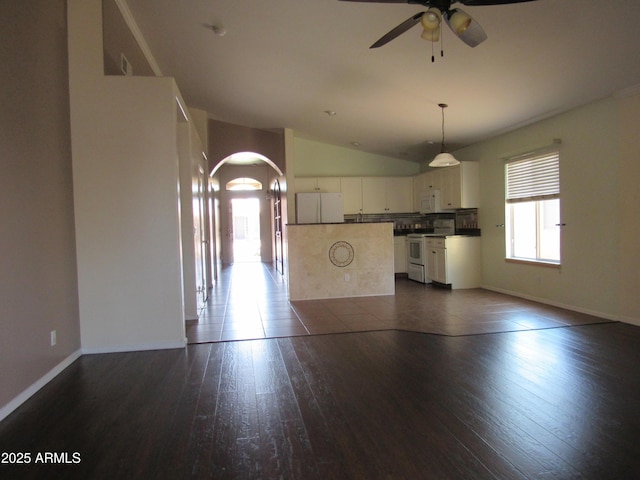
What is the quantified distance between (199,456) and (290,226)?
4316 millimetres

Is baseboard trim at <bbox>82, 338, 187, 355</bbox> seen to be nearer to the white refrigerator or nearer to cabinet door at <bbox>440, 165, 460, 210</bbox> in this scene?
the white refrigerator

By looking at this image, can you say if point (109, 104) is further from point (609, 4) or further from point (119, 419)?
point (609, 4)

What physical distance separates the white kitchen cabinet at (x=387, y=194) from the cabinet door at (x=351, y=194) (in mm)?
90

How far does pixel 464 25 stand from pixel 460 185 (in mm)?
4564

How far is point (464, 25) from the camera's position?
2494 millimetres

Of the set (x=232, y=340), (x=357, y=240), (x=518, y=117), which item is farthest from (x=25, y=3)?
(x=518, y=117)

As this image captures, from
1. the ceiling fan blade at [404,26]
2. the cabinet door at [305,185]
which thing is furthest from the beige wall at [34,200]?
the cabinet door at [305,185]

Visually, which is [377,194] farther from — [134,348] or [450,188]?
[134,348]

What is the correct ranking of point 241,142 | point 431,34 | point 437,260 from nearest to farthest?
point 431,34
point 437,260
point 241,142

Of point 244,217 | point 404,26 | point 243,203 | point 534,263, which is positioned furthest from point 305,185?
point 404,26

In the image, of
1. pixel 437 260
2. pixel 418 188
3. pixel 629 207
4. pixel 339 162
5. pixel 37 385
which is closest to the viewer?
pixel 37 385

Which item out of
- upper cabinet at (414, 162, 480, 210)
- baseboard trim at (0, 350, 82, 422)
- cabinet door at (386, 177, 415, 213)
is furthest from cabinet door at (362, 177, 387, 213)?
baseboard trim at (0, 350, 82, 422)

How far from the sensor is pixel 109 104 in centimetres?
355

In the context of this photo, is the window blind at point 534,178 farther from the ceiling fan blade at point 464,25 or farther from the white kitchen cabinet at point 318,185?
the white kitchen cabinet at point 318,185
